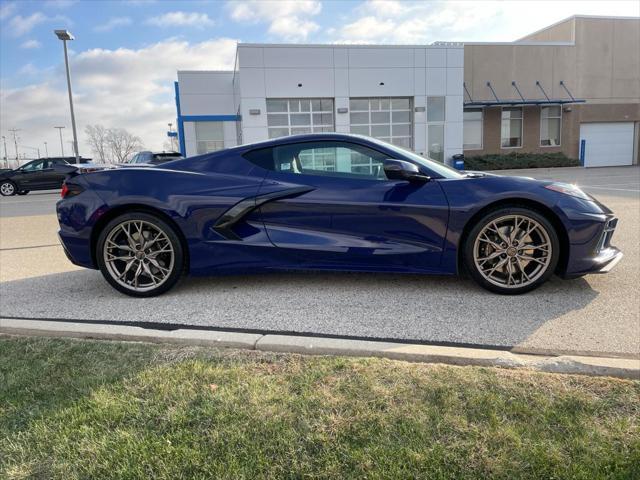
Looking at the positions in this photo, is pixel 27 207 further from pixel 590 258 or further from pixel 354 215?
pixel 590 258

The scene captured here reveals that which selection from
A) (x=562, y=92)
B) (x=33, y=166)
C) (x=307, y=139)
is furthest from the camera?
(x=562, y=92)

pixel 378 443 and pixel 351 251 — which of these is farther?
pixel 351 251

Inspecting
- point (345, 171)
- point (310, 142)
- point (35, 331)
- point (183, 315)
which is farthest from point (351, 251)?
point (35, 331)

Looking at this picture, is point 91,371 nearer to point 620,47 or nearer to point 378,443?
point 378,443

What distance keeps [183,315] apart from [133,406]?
1.48m

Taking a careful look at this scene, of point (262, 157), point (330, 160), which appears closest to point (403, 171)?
point (330, 160)

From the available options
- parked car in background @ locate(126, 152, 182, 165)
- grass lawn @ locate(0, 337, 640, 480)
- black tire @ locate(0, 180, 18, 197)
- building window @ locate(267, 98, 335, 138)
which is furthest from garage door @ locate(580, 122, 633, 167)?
grass lawn @ locate(0, 337, 640, 480)

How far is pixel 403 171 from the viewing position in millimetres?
3799

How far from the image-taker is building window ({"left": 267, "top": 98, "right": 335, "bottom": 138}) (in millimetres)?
24422

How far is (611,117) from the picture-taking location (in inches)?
1256

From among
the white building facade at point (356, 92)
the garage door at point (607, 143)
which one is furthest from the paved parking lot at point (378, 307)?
the garage door at point (607, 143)

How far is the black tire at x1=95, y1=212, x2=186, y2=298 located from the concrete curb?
2.61ft

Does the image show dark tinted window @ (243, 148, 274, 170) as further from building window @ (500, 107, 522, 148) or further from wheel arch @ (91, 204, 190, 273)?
building window @ (500, 107, 522, 148)

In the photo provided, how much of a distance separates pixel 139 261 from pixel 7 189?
21.2 meters
